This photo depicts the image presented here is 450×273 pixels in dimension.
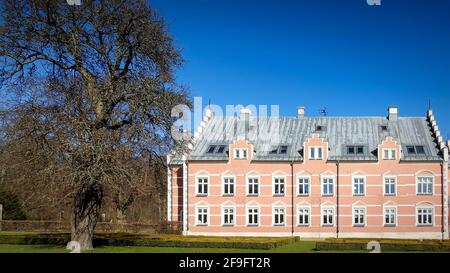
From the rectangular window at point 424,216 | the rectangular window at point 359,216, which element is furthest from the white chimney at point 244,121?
the rectangular window at point 424,216

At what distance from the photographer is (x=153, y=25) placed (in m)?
27.0

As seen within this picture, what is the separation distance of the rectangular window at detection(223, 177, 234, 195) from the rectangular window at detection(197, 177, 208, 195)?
4.54ft

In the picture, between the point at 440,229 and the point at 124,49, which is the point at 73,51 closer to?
the point at 124,49

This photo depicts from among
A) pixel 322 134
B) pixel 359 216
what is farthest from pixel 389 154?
pixel 322 134

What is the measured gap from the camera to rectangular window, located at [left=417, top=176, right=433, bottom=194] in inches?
1832

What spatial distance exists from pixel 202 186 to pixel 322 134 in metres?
10.3

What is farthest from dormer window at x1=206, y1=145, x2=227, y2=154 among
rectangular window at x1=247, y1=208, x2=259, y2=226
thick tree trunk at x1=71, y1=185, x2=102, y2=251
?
thick tree trunk at x1=71, y1=185, x2=102, y2=251

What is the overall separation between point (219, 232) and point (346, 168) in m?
10.7

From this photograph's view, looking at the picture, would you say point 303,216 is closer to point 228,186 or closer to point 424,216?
point 228,186

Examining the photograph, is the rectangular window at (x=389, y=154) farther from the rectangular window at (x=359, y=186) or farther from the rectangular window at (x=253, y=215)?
the rectangular window at (x=253, y=215)

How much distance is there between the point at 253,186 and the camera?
1889 inches

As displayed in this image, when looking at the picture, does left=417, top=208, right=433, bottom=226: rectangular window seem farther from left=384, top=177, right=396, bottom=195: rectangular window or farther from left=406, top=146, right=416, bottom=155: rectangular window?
left=406, top=146, right=416, bottom=155: rectangular window

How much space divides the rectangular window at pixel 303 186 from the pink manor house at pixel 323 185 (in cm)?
8
